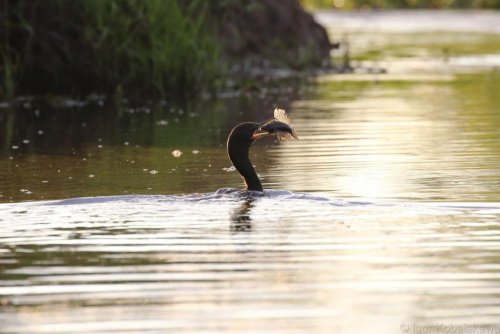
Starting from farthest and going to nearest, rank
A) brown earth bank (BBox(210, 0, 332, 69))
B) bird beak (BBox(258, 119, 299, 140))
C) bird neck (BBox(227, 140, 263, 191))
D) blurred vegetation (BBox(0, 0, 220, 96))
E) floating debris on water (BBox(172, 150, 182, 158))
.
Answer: brown earth bank (BBox(210, 0, 332, 69)), blurred vegetation (BBox(0, 0, 220, 96)), floating debris on water (BBox(172, 150, 182, 158)), bird beak (BBox(258, 119, 299, 140)), bird neck (BBox(227, 140, 263, 191))

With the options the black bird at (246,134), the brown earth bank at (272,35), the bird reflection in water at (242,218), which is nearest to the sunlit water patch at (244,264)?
the bird reflection in water at (242,218)

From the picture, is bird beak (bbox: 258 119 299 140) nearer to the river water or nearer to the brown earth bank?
the river water

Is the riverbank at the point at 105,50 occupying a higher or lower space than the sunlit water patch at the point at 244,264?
higher

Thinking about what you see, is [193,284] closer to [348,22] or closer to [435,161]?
[435,161]

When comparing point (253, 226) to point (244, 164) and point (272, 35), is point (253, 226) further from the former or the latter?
point (272, 35)

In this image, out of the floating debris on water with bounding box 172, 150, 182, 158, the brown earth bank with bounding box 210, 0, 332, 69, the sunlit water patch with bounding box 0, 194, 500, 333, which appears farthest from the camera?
the brown earth bank with bounding box 210, 0, 332, 69

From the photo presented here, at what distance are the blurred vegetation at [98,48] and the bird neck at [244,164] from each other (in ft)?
31.9

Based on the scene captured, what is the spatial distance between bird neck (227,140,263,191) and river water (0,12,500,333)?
22 centimetres

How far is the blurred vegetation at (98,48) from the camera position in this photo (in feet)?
72.1

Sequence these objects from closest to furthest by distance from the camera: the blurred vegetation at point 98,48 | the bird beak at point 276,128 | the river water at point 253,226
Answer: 1. the river water at point 253,226
2. the bird beak at point 276,128
3. the blurred vegetation at point 98,48

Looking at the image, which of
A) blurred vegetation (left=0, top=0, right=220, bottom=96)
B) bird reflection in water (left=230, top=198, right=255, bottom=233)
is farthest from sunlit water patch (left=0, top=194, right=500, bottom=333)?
blurred vegetation (left=0, top=0, right=220, bottom=96)

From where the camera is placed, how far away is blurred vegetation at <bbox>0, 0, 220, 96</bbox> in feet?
72.1

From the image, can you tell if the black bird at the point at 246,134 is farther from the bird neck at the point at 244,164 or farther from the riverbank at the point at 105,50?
the riverbank at the point at 105,50

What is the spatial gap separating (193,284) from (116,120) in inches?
474
